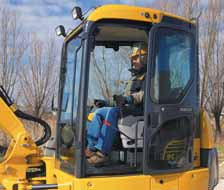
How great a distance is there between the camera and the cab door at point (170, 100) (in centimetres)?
377

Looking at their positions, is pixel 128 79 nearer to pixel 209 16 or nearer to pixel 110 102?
pixel 110 102

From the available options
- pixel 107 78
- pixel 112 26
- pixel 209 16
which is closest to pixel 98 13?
pixel 112 26

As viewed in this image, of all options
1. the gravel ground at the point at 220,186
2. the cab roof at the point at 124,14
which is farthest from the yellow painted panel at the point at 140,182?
the gravel ground at the point at 220,186

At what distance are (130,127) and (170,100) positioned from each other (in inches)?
18.1

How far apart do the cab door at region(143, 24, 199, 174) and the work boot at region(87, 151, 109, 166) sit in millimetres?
394

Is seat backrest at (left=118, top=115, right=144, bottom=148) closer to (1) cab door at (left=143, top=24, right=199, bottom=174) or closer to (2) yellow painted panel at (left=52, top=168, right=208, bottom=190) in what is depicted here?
(1) cab door at (left=143, top=24, right=199, bottom=174)

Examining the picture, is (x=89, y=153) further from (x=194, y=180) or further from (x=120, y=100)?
(x=194, y=180)

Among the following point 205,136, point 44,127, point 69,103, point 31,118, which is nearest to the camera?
point 69,103

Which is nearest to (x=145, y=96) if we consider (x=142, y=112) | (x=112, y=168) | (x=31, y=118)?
(x=142, y=112)

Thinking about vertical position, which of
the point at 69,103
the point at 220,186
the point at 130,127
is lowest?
the point at 220,186

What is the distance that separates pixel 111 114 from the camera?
394cm

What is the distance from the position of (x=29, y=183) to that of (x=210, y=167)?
6.35 feet

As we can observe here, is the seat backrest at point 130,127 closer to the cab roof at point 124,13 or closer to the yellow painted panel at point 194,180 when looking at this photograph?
the yellow painted panel at point 194,180

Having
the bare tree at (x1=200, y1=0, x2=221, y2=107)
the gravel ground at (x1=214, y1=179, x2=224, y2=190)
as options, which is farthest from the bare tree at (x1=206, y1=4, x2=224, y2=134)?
the gravel ground at (x1=214, y1=179, x2=224, y2=190)
